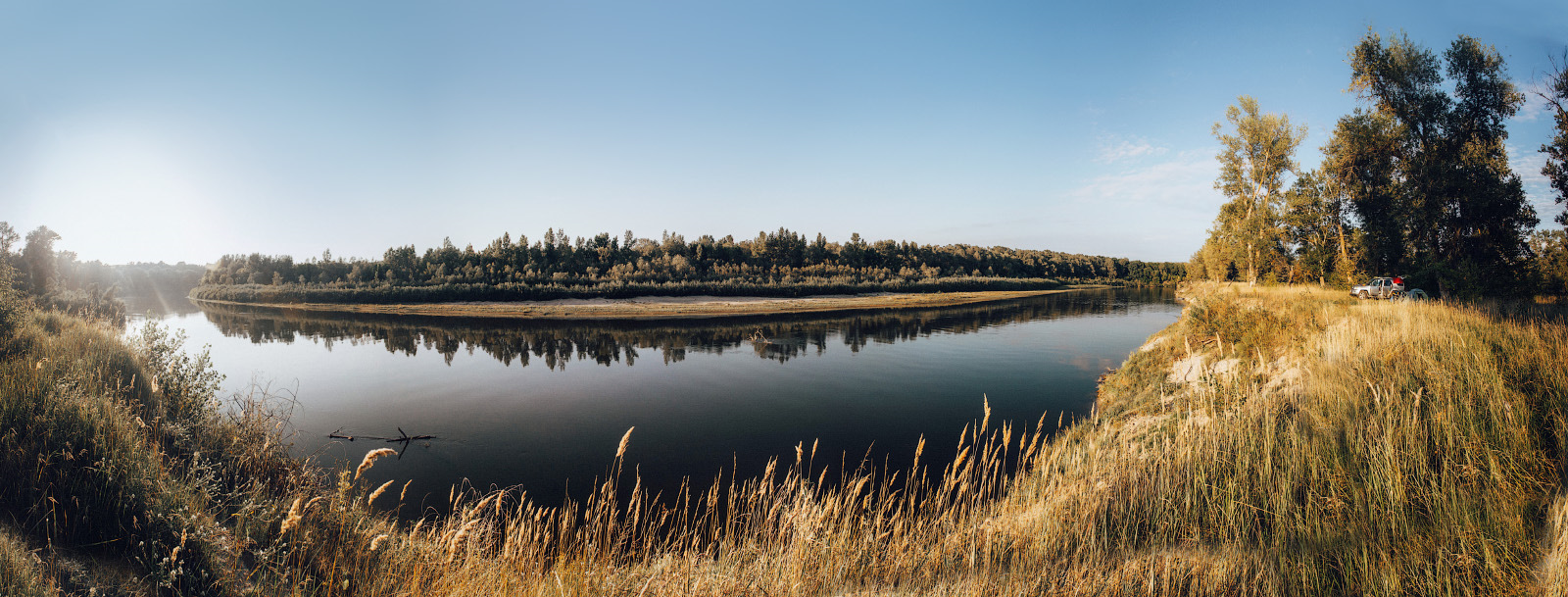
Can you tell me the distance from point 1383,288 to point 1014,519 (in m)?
24.6

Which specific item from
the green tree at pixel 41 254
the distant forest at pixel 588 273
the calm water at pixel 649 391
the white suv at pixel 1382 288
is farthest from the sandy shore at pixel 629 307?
the white suv at pixel 1382 288

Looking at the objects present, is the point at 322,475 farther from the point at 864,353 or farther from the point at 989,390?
the point at 864,353

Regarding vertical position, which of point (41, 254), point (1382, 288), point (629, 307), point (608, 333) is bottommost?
point (608, 333)

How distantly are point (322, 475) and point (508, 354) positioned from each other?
14924mm

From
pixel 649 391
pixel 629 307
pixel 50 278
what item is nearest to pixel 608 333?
pixel 629 307

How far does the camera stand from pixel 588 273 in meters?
68.1

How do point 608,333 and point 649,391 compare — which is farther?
point 608,333

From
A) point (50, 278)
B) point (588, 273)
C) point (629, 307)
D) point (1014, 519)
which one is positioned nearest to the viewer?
point (1014, 519)

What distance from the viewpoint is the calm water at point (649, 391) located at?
32.4 ft

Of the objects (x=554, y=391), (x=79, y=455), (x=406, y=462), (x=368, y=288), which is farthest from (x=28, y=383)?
(x=368, y=288)

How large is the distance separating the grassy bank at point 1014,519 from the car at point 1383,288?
15.2 metres

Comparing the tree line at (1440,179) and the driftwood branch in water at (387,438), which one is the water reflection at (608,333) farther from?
the tree line at (1440,179)

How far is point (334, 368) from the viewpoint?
19141mm

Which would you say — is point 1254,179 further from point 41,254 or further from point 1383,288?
point 41,254
